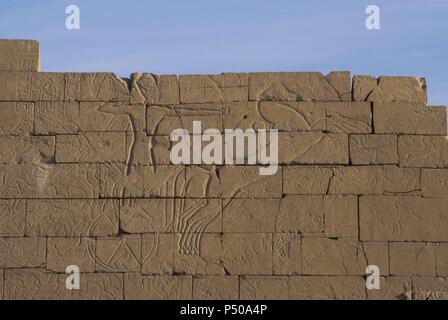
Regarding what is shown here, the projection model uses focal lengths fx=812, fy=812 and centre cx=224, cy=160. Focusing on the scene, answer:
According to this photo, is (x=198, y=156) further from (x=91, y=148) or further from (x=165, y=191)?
(x=91, y=148)

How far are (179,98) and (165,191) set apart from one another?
122 cm

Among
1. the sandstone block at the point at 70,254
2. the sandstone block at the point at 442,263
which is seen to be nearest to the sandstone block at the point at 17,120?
the sandstone block at the point at 70,254

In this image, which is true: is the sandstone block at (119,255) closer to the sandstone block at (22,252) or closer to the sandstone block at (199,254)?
the sandstone block at (199,254)

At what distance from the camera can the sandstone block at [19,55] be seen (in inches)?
421

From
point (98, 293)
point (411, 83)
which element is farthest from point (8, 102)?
point (411, 83)

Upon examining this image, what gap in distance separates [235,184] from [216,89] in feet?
4.14

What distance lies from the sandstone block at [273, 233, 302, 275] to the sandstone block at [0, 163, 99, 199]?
2.41 metres

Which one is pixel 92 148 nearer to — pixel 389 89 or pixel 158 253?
pixel 158 253

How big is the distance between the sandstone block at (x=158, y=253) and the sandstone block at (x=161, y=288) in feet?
0.33

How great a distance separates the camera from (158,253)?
10.3 meters

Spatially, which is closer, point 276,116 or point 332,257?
point 332,257

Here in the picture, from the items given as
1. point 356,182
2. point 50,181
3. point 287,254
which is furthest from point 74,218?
point 356,182

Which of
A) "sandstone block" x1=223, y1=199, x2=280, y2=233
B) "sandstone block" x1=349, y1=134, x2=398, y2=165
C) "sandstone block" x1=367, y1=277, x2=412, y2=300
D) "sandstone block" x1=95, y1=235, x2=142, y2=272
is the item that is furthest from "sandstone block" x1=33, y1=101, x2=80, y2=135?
"sandstone block" x1=367, y1=277, x2=412, y2=300

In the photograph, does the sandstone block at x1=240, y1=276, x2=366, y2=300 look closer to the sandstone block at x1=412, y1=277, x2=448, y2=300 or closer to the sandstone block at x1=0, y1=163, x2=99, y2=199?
the sandstone block at x1=412, y1=277, x2=448, y2=300
